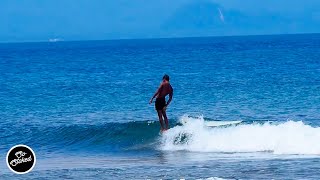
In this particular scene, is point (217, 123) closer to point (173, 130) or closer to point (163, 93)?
point (173, 130)

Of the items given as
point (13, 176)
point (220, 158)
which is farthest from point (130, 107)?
point (13, 176)

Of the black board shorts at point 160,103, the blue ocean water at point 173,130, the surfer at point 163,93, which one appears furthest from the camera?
the black board shorts at point 160,103

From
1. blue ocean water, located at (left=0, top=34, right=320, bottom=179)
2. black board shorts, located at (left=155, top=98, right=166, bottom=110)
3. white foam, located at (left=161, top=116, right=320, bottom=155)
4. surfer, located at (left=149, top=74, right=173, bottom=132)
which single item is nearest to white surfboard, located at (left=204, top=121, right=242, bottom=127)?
blue ocean water, located at (left=0, top=34, right=320, bottom=179)

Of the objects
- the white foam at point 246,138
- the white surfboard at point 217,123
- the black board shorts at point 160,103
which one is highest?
the black board shorts at point 160,103

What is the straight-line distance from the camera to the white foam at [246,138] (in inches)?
773

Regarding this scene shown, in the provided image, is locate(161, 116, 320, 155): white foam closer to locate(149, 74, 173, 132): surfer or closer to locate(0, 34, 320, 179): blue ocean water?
locate(0, 34, 320, 179): blue ocean water

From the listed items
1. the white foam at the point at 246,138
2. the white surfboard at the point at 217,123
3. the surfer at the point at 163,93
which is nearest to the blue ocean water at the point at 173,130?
the white foam at the point at 246,138

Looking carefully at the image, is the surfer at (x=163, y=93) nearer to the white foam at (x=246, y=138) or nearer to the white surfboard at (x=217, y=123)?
the white foam at (x=246, y=138)

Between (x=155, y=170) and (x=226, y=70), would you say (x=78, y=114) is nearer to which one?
(x=155, y=170)

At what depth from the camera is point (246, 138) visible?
832 inches

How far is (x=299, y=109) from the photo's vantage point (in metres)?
28.5

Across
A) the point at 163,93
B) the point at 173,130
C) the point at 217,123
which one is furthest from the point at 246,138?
the point at 217,123

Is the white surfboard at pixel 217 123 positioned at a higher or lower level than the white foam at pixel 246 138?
higher

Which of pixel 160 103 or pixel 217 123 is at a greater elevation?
pixel 160 103
